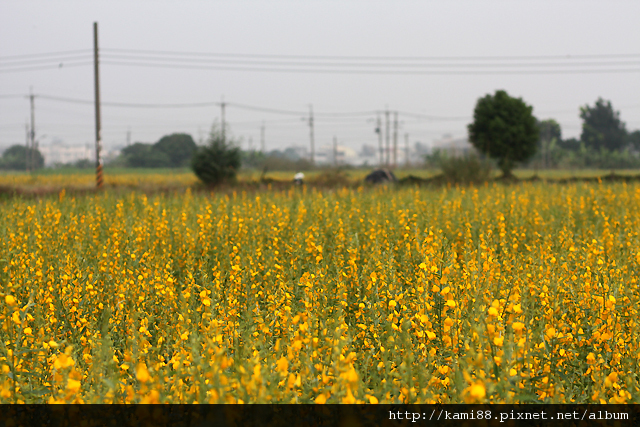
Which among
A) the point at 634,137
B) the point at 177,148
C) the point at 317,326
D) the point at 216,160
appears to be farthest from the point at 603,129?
the point at 317,326

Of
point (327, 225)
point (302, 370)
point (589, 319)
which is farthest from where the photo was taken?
point (327, 225)

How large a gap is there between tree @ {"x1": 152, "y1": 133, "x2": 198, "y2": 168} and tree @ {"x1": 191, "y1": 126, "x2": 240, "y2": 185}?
5151 cm

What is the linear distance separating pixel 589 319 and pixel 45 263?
5459 millimetres

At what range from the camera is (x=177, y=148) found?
240ft

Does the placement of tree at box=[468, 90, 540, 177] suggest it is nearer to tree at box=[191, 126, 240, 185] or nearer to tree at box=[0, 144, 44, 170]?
tree at box=[191, 126, 240, 185]

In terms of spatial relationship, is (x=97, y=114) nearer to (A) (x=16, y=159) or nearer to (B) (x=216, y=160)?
(B) (x=216, y=160)

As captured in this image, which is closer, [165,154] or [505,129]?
[505,129]

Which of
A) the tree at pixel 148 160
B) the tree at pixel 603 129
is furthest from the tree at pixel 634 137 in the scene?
the tree at pixel 148 160

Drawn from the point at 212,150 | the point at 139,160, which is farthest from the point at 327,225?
the point at 139,160

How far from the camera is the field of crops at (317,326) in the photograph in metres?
2.38

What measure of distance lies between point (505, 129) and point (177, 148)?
53.3 m
